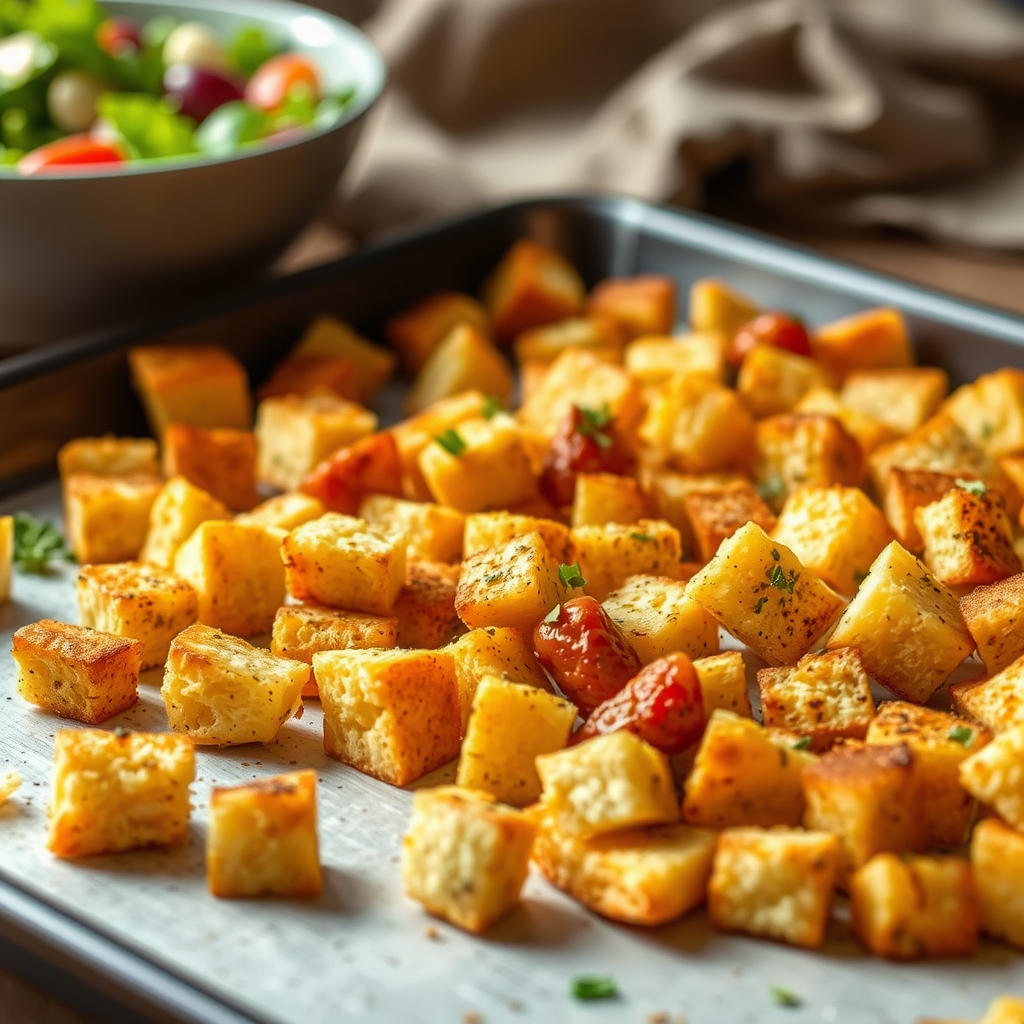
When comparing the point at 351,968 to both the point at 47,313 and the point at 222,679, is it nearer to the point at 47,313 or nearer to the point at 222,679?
the point at 222,679

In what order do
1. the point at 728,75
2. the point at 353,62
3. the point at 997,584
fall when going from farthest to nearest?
the point at 728,75, the point at 353,62, the point at 997,584

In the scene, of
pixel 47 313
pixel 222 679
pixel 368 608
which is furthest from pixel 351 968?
pixel 47 313

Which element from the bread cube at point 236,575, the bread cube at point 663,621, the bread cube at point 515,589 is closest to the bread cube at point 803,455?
the bread cube at point 663,621

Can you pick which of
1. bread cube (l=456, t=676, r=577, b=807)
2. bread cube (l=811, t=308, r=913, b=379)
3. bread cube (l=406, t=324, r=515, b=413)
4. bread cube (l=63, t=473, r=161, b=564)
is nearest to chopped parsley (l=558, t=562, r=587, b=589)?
bread cube (l=456, t=676, r=577, b=807)

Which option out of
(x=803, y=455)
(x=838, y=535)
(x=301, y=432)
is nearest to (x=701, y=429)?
Answer: (x=803, y=455)

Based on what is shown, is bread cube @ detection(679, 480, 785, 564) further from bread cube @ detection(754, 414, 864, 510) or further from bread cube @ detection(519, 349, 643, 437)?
bread cube @ detection(519, 349, 643, 437)

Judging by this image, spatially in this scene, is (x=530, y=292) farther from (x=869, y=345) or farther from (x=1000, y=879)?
(x=1000, y=879)

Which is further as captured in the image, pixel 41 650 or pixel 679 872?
pixel 41 650
